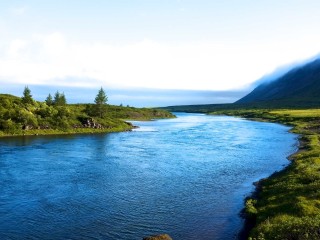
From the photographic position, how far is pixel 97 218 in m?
40.0

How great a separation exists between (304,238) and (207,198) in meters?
21.0

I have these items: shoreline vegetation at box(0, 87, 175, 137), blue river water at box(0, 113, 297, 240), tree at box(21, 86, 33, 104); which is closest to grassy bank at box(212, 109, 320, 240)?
blue river water at box(0, 113, 297, 240)

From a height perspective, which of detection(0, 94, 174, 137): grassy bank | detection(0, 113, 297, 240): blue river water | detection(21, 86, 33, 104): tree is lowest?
detection(0, 113, 297, 240): blue river water

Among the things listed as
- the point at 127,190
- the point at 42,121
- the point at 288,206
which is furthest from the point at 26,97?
the point at 288,206

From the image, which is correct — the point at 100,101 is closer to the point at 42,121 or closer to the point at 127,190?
the point at 42,121

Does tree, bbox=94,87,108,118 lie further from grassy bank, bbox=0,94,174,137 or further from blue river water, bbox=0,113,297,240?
blue river water, bbox=0,113,297,240

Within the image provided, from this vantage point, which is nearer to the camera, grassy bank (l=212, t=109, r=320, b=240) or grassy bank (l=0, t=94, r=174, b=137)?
grassy bank (l=212, t=109, r=320, b=240)

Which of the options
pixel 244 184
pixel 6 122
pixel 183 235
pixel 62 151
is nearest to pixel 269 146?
pixel 244 184

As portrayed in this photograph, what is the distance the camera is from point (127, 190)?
51.8 metres

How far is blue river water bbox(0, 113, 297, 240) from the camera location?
3719 centimetres

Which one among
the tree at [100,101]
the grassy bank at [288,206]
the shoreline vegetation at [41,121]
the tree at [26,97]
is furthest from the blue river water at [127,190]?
the tree at [100,101]

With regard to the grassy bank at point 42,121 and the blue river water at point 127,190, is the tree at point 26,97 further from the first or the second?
the blue river water at point 127,190

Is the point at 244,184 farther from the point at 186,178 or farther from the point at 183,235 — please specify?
the point at 183,235

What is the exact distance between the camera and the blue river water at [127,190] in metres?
37.2
